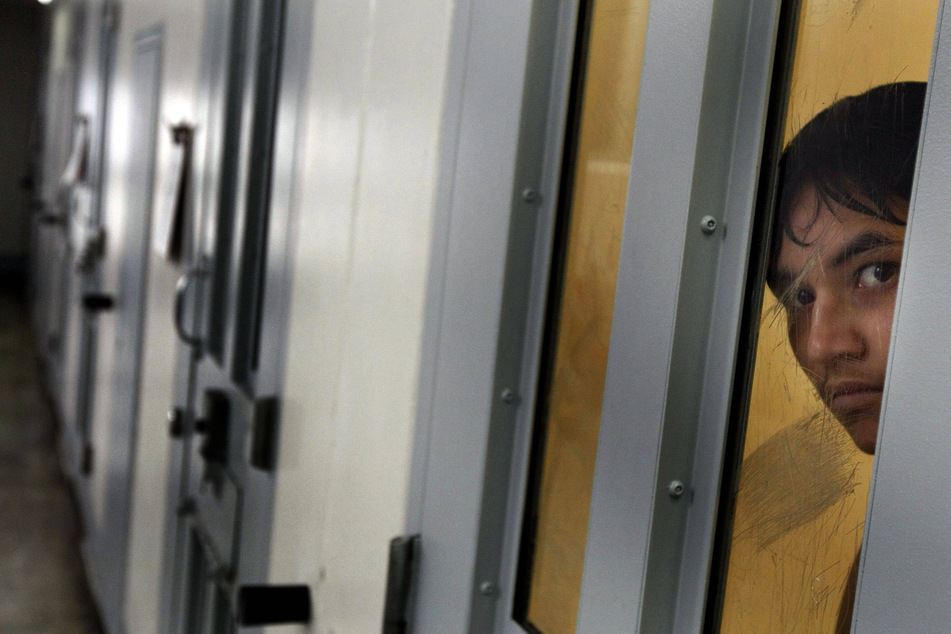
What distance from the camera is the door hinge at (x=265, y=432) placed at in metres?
1.90

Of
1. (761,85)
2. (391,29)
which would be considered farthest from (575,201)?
(391,29)

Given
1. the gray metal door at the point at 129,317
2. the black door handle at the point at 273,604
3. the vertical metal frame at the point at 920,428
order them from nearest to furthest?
the vertical metal frame at the point at 920,428
the black door handle at the point at 273,604
the gray metal door at the point at 129,317

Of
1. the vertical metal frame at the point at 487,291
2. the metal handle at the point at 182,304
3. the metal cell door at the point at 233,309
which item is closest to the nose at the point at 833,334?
the vertical metal frame at the point at 487,291

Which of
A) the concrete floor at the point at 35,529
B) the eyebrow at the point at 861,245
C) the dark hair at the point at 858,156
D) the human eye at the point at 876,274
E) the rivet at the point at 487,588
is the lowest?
the concrete floor at the point at 35,529

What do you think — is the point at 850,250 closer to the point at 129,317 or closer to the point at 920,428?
the point at 920,428

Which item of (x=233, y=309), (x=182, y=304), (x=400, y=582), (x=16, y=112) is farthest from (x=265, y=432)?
(x=16, y=112)

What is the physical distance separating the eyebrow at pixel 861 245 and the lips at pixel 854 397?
0.08 m

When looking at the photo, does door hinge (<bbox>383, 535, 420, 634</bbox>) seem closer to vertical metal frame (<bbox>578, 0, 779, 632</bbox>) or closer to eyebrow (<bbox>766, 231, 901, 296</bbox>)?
vertical metal frame (<bbox>578, 0, 779, 632</bbox>)

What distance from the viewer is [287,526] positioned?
5.83ft

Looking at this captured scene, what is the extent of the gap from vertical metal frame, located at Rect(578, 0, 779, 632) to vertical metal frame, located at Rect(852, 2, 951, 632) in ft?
0.54

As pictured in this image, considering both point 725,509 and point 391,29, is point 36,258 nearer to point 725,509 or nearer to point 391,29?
point 391,29

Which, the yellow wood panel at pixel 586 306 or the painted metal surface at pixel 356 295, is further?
the painted metal surface at pixel 356 295

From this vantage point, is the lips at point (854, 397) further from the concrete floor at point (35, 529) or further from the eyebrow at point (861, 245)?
the concrete floor at point (35, 529)

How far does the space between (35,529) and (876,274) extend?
5.34 m
